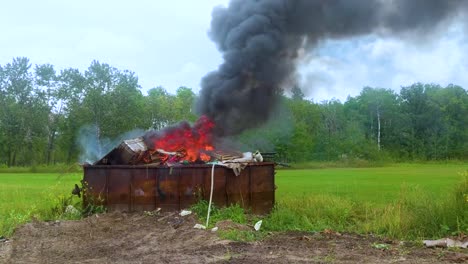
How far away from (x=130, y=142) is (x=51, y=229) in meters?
3.77

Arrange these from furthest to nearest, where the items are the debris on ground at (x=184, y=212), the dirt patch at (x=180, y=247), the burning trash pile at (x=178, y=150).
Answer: the burning trash pile at (x=178, y=150) < the debris on ground at (x=184, y=212) < the dirt patch at (x=180, y=247)

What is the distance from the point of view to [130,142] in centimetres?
1361

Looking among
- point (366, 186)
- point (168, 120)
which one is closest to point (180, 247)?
point (366, 186)

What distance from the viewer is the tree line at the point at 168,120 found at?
6612 centimetres

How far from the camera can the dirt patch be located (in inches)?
303

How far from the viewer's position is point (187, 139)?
46.7ft

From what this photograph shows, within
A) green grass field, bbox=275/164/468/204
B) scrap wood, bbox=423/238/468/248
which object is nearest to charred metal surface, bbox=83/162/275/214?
green grass field, bbox=275/164/468/204

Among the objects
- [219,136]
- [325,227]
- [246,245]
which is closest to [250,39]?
[219,136]

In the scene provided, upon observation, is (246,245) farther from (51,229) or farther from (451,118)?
(451,118)

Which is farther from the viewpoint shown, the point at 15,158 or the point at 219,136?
the point at 15,158

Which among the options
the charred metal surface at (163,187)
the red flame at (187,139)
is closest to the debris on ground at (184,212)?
the charred metal surface at (163,187)

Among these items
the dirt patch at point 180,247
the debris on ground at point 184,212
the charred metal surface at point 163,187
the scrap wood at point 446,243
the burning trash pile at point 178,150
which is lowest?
the dirt patch at point 180,247

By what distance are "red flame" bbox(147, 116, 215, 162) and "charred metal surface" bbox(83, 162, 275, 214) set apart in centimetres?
135

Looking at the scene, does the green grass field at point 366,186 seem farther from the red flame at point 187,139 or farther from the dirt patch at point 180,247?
the dirt patch at point 180,247
